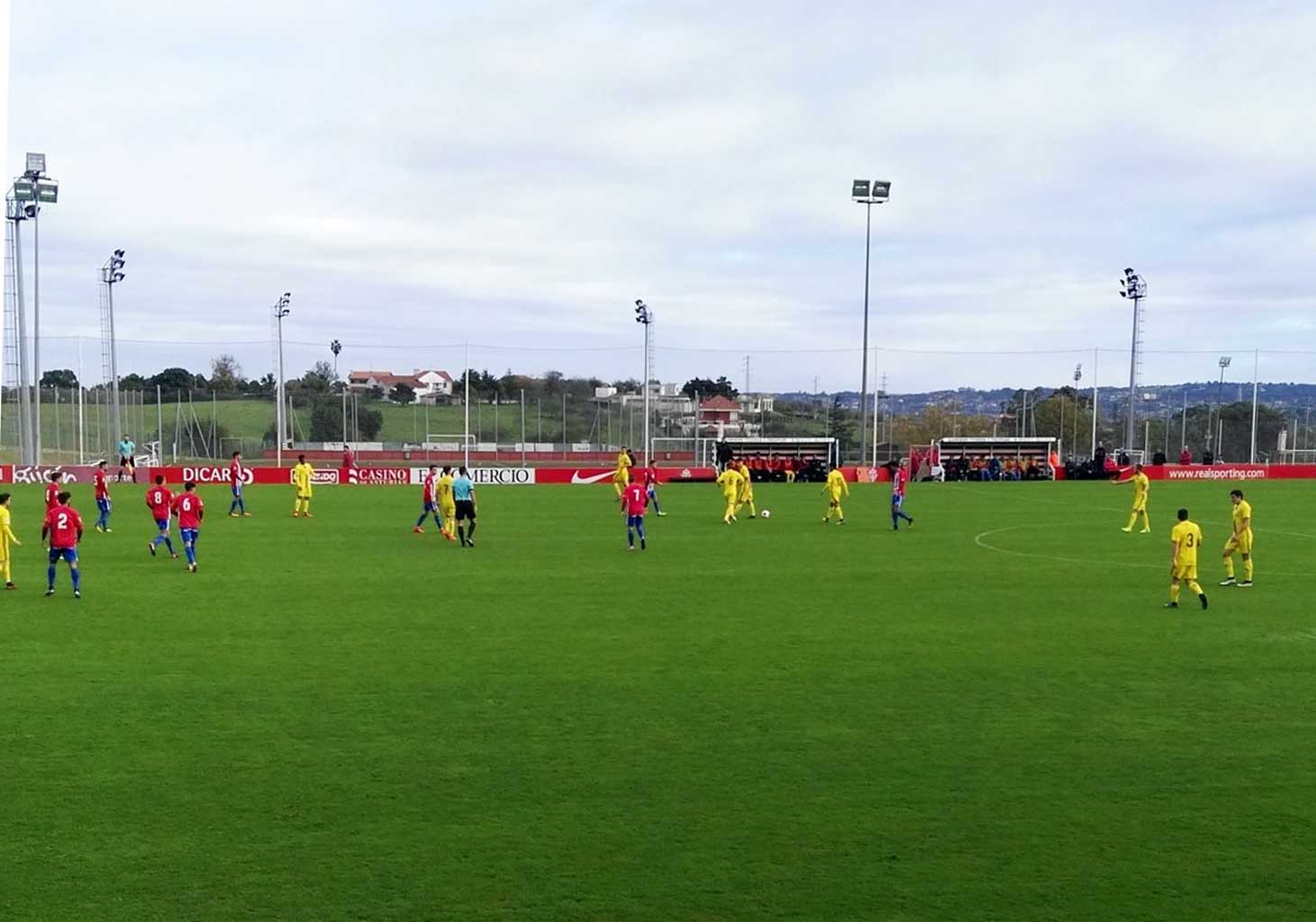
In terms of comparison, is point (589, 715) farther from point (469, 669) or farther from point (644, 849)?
point (644, 849)

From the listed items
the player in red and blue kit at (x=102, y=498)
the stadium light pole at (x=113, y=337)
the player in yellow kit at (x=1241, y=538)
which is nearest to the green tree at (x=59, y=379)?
the stadium light pole at (x=113, y=337)

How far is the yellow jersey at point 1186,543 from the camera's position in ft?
56.8

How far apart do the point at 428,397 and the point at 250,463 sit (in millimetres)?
13565

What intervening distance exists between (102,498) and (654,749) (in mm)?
23962

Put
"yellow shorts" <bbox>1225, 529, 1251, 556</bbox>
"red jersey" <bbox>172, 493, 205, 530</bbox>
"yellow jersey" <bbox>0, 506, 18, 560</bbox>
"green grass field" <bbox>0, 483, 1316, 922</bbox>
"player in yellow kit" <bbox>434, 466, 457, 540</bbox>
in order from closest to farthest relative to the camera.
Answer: "green grass field" <bbox>0, 483, 1316, 922</bbox>, "yellow jersey" <bbox>0, 506, 18, 560</bbox>, "yellow shorts" <bbox>1225, 529, 1251, 556</bbox>, "red jersey" <bbox>172, 493, 205, 530</bbox>, "player in yellow kit" <bbox>434, 466, 457, 540</bbox>

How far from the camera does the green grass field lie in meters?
7.05

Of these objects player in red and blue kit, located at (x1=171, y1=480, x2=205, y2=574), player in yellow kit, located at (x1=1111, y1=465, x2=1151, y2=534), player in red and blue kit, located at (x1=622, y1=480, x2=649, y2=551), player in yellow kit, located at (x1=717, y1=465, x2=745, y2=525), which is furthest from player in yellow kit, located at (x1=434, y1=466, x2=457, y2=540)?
player in yellow kit, located at (x1=1111, y1=465, x2=1151, y2=534)

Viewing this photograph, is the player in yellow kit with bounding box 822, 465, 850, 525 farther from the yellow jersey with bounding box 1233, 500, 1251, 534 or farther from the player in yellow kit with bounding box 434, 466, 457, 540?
the yellow jersey with bounding box 1233, 500, 1251, 534

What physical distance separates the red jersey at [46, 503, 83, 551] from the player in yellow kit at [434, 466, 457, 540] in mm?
10249

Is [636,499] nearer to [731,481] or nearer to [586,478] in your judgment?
[731,481]

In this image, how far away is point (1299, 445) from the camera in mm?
70875

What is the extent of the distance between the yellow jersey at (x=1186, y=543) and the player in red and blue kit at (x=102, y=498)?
2375 centimetres

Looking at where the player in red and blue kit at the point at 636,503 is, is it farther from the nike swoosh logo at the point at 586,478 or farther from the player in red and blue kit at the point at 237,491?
the nike swoosh logo at the point at 586,478

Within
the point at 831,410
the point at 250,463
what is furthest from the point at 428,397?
the point at 831,410
